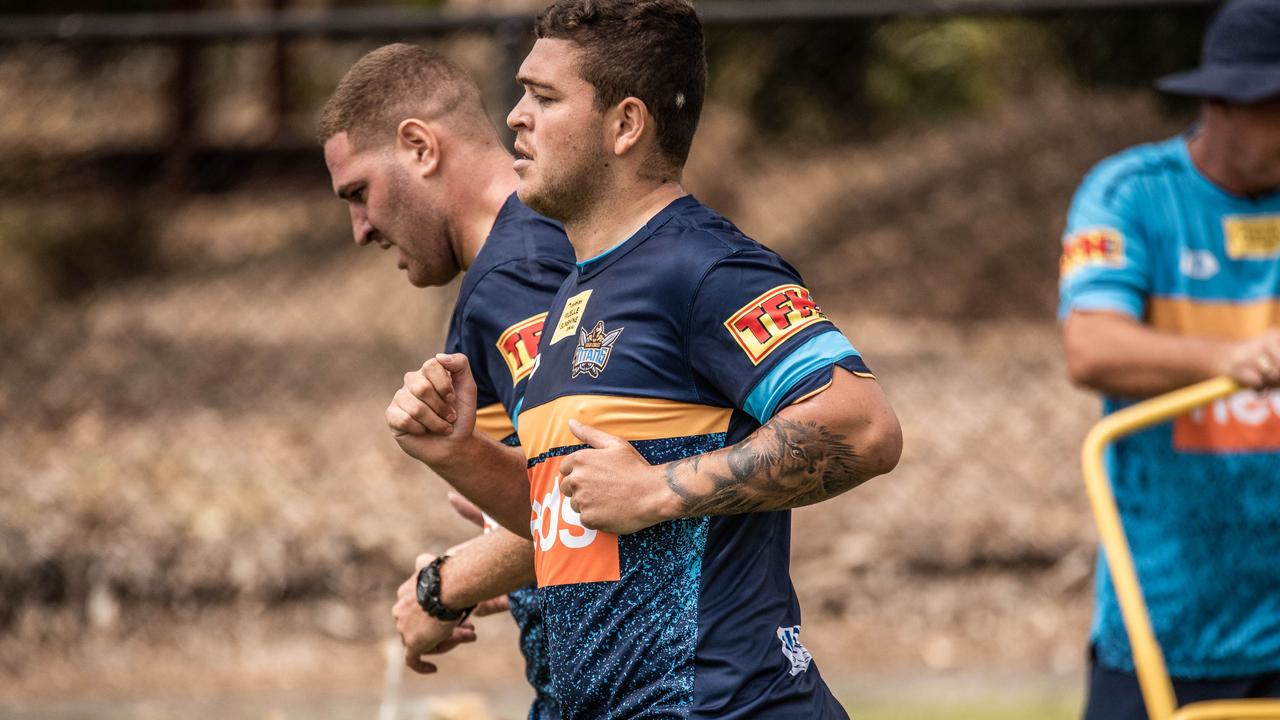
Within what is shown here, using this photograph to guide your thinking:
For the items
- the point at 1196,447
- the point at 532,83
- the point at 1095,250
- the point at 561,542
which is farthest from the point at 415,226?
the point at 1196,447

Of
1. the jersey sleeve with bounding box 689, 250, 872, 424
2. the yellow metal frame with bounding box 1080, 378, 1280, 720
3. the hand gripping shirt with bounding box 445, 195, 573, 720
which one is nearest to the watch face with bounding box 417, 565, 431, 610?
the hand gripping shirt with bounding box 445, 195, 573, 720

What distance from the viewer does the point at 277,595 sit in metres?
7.43

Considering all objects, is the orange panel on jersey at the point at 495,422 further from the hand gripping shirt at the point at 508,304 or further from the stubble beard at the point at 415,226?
the stubble beard at the point at 415,226

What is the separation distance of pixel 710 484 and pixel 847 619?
16.8ft

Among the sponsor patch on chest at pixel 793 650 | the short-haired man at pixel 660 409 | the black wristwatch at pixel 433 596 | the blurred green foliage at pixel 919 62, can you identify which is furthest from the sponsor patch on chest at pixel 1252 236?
the blurred green foliage at pixel 919 62

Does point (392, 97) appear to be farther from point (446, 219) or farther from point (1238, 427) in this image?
point (1238, 427)

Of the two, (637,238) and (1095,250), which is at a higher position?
(637,238)

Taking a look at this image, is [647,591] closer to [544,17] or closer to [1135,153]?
[544,17]

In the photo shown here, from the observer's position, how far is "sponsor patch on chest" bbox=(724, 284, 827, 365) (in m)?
2.45

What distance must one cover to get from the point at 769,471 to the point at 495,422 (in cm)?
99

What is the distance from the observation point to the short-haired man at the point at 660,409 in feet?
8.06

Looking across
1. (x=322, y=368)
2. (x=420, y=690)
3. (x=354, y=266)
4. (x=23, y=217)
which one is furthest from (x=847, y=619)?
(x=23, y=217)

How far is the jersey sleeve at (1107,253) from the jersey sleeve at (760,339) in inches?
62.3

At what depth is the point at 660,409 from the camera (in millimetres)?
2574
